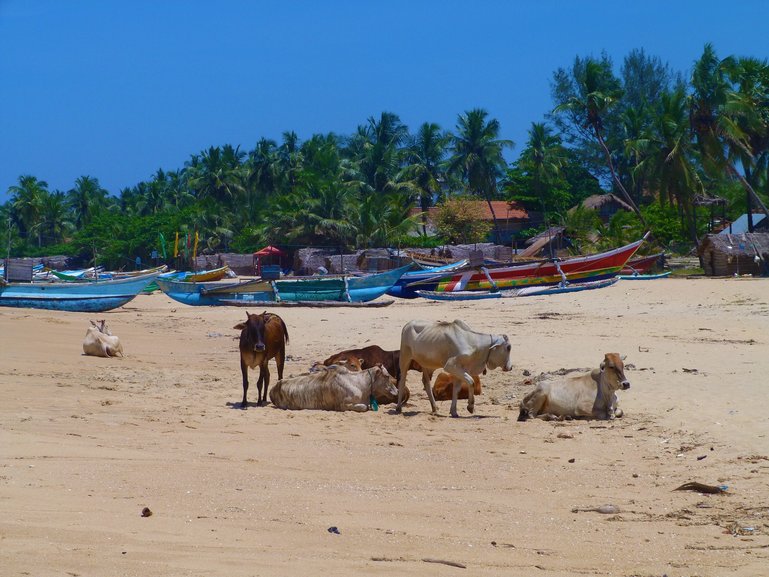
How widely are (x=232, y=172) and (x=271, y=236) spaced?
72.7 feet

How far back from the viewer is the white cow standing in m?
12.9

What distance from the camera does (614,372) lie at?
1177cm

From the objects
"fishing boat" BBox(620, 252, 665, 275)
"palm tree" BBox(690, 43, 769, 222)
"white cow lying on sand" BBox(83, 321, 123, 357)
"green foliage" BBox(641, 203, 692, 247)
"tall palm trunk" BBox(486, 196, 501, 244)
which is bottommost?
"white cow lying on sand" BBox(83, 321, 123, 357)

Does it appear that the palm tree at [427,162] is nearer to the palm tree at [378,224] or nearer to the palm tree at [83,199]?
the palm tree at [378,224]

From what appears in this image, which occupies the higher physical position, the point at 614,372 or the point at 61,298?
the point at 61,298

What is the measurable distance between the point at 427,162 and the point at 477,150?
7.62 m

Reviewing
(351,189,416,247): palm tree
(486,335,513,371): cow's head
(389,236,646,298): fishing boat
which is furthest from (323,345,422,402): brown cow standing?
(351,189,416,247): palm tree

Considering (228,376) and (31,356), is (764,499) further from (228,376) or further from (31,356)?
(31,356)

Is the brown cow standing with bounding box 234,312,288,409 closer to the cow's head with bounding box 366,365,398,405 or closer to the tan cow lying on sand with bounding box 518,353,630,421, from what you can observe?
the cow's head with bounding box 366,365,398,405

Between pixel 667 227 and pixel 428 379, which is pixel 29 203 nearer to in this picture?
pixel 667 227

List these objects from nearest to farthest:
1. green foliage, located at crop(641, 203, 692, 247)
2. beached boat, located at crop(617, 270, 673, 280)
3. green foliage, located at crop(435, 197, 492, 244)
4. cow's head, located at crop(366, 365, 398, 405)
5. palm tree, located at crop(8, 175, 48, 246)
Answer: cow's head, located at crop(366, 365, 398, 405), beached boat, located at crop(617, 270, 673, 280), green foliage, located at crop(641, 203, 692, 247), green foliage, located at crop(435, 197, 492, 244), palm tree, located at crop(8, 175, 48, 246)

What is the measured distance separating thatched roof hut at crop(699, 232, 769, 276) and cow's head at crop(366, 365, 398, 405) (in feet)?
105

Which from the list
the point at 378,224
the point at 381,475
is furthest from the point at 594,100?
the point at 381,475

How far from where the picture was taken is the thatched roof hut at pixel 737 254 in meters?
41.8
